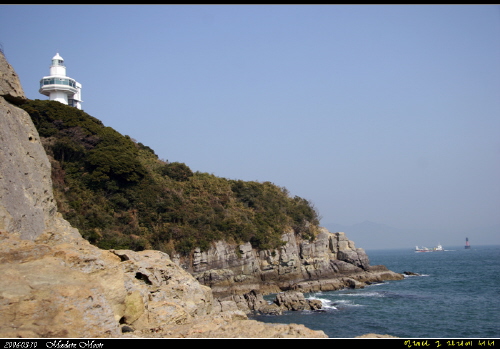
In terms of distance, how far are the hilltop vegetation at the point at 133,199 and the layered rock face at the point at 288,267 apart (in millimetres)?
1371

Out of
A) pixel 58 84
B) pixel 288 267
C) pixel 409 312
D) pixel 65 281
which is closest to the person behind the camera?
pixel 65 281

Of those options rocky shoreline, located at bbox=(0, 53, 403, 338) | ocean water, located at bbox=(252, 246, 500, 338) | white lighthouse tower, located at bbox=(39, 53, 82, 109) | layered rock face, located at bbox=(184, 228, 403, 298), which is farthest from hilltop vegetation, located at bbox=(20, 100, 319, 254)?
rocky shoreline, located at bbox=(0, 53, 403, 338)

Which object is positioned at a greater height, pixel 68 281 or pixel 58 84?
pixel 58 84

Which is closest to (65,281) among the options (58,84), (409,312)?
(409,312)

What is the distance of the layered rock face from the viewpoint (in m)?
38.0

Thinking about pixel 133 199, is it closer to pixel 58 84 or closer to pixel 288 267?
pixel 288 267

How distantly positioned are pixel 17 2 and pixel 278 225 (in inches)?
1722

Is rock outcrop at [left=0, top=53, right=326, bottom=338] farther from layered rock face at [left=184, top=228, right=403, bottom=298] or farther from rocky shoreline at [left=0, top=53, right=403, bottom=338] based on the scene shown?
layered rock face at [left=184, top=228, right=403, bottom=298]

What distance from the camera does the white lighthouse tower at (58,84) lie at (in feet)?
193

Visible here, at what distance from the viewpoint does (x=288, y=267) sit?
43594 mm

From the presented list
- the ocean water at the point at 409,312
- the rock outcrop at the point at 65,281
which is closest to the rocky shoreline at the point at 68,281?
the rock outcrop at the point at 65,281

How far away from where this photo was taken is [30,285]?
6.78 meters

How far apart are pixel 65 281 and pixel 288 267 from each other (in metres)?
37.9
